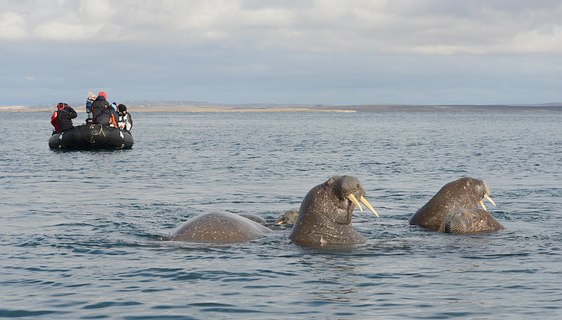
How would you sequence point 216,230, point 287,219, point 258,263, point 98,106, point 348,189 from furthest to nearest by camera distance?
point 98,106
point 287,219
point 216,230
point 348,189
point 258,263

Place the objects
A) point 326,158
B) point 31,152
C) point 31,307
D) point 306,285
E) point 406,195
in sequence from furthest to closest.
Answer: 1. point 31,152
2. point 326,158
3. point 406,195
4. point 306,285
5. point 31,307

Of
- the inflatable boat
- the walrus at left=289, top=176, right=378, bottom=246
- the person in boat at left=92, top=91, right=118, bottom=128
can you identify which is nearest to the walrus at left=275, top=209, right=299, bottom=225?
the walrus at left=289, top=176, right=378, bottom=246

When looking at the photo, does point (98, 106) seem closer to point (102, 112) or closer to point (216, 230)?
point (102, 112)

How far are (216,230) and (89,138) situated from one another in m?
28.7

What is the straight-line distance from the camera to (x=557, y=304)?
1058 centimetres

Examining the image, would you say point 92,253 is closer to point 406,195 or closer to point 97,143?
point 406,195

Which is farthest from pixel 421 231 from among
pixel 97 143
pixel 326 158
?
pixel 97 143

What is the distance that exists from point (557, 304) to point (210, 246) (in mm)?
5309

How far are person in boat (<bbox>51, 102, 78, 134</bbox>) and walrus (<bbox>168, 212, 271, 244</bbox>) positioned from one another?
2944 centimetres

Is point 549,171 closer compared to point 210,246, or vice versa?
point 210,246

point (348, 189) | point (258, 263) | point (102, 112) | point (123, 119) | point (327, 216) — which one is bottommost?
point (258, 263)

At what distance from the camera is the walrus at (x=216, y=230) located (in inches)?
562

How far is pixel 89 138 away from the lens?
1650 inches

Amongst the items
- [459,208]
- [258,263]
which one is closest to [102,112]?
[459,208]
